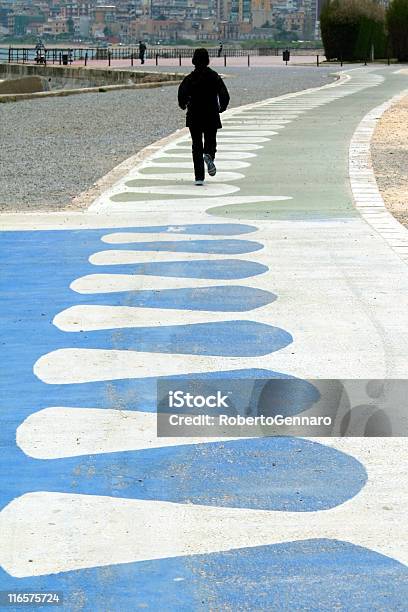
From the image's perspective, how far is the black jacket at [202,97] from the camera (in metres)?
15.7

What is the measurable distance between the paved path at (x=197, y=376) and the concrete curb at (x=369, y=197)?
0.13 metres

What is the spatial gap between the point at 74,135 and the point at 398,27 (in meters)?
56.3

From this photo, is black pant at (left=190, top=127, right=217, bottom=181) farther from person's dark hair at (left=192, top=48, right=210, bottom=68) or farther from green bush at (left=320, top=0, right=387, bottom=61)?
green bush at (left=320, top=0, right=387, bottom=61)

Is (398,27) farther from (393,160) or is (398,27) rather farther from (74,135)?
(393,160)

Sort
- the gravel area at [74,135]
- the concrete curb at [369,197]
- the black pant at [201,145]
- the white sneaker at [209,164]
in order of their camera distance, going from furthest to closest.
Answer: the gravel area at [74,135], the white sneaker at [209,164], the black pant at [201,145], the concrete curb at [369,197]

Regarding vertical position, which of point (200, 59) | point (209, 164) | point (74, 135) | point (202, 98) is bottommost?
point (74, 135)

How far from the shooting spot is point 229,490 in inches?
223

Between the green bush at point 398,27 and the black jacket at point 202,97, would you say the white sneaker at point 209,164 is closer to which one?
the black jacket at point 202,97

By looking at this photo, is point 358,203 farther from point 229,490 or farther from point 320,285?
point 229,490

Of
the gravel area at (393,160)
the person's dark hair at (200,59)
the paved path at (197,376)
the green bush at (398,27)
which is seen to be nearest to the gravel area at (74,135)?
the person's dark hair at (200,59)

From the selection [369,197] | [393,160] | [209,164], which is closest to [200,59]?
[209,164]

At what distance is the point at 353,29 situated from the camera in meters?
82.8

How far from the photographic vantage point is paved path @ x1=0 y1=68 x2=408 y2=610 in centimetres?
489

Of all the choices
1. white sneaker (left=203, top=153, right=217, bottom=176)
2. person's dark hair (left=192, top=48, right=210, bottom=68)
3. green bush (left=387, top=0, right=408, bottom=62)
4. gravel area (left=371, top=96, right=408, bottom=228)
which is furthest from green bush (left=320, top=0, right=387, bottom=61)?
person's dark hair (left=192, top=48, right=210, bottom=68)
